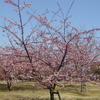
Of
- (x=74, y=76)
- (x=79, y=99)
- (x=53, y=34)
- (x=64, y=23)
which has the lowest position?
(x=79, y=99)

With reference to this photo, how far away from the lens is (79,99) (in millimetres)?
10969

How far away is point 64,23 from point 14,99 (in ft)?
22.0

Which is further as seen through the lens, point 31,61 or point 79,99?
point 79,99

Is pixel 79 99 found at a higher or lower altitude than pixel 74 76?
lower

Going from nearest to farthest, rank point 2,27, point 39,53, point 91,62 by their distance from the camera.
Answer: point 2,27, point 39,53, point 91,62

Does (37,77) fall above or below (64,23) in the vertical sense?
below

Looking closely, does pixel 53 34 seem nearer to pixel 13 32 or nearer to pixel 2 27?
pixel 13 32

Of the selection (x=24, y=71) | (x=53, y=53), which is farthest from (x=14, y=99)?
(x=53, y=53)

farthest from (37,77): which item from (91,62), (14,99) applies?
(14,99)

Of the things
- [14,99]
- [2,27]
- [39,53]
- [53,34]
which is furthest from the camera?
[14,99]

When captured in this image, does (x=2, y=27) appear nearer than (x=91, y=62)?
Yes

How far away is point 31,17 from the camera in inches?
277

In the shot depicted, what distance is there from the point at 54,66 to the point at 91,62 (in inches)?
125

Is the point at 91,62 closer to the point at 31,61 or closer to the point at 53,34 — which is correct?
the point at 53,34
